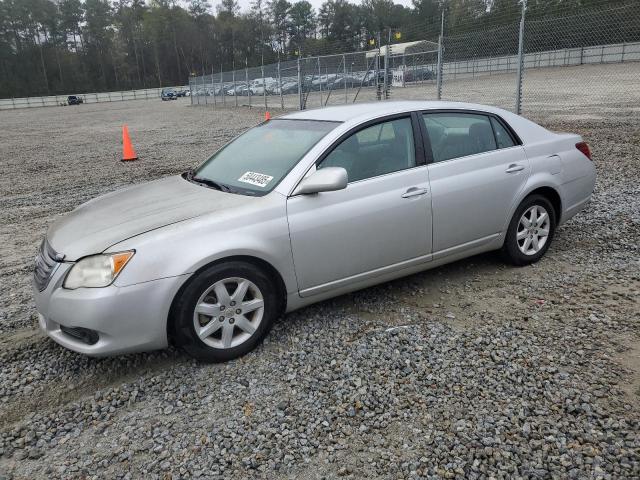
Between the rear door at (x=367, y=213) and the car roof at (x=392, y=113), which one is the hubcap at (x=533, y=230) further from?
the rear door at (x=367, y=213)

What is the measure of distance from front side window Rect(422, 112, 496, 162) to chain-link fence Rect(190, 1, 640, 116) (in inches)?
368

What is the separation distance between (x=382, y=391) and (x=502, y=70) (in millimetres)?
21573

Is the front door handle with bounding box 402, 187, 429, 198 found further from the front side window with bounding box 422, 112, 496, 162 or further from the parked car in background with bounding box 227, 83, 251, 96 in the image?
the parked car in background with bounding box 227, 83, 251, 96

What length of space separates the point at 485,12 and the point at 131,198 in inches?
730

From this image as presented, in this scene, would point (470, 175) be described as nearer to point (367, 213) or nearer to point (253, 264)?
point (367, 213)

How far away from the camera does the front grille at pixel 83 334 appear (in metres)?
2.98

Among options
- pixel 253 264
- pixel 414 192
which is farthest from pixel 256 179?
pixel 414 192

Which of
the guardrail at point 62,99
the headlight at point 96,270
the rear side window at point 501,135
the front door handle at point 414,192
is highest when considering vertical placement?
the rear side window at point 501,135

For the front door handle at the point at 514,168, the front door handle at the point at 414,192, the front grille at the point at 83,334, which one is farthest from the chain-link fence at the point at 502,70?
the front grille at the point at 83,334

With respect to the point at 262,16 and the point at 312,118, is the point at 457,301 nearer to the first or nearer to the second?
the point at 312,118

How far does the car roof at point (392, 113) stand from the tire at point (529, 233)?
575 mm

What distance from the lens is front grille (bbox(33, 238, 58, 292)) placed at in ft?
10.3

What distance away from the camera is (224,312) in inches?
127

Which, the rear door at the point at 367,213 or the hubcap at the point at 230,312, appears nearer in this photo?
the hubcap at the point at 230,312
